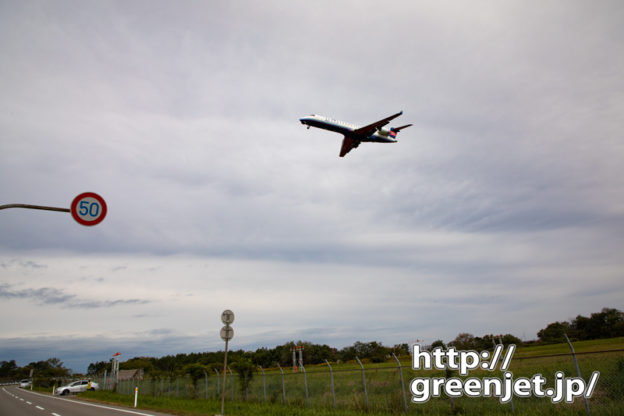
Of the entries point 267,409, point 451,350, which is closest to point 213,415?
point 267,409

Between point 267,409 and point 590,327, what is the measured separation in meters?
83.8

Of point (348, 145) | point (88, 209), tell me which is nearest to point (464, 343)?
point (348, 145)

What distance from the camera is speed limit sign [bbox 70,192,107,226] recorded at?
26.8ft

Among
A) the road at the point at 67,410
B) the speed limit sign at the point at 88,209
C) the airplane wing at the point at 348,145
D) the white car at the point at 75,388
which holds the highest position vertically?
the airplane wing at the point at 348,145

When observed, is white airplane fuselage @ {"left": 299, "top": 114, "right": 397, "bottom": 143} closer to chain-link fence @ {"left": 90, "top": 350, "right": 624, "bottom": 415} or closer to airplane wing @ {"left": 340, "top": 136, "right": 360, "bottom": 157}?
airplane wing @ {"left": 340, "top": 136, "right": 360, "bottom": 157}

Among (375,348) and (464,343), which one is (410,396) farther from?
(375,348)

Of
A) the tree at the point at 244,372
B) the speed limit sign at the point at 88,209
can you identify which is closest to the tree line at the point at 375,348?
the tree at the point at 244,372

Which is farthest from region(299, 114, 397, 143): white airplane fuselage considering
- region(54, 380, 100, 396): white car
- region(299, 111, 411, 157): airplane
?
region(54, 380, 100, 396): white car

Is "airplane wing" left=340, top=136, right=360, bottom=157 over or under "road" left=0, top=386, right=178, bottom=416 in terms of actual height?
over

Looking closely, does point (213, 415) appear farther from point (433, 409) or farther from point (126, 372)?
point (126, 372)

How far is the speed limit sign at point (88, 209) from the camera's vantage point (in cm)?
816

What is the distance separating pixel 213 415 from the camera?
16.4 m

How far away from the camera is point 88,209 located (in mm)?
8320

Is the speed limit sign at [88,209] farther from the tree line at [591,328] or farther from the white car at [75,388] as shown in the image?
the tree line at [591,328]
